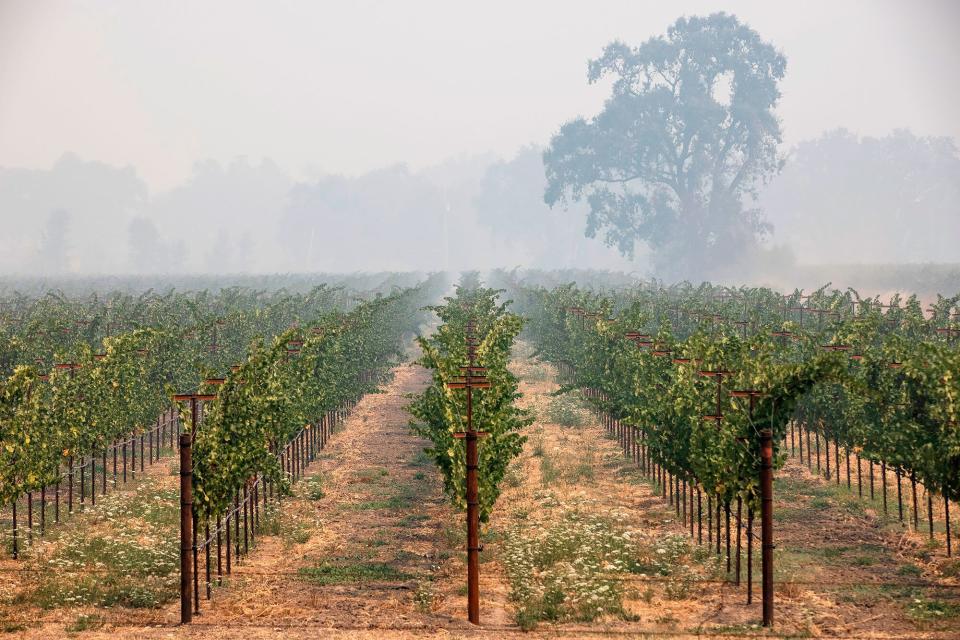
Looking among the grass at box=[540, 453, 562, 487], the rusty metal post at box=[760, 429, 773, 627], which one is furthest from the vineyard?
the grass at box=[540, 453, 562, 487]

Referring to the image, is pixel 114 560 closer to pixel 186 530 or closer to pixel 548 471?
pixel 186 530

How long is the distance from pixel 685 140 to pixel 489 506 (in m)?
72.6

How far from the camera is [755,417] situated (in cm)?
1412

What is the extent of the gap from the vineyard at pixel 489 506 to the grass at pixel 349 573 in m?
0.05

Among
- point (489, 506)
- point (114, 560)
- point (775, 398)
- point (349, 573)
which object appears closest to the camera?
point (775, 398)

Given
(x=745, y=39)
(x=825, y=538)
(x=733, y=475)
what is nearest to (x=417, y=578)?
(x=733, y=475)

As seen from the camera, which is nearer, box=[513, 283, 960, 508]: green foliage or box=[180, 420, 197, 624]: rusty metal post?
box=[180, 420, 197, 624]: rusty metal post

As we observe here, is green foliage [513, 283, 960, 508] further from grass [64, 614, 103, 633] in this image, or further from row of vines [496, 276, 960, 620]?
grass [64, 614, 103, 633]

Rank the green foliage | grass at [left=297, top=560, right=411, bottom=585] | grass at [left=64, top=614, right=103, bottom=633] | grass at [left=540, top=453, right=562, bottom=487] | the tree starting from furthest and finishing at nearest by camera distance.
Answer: the tree → grass at [left=540, top=453, right=562, bottom=487] → grass at [left=297, top=560, right=411, bottom=585] → the green foliage → grass at [left=64, top=614, right=103, bottom=633]

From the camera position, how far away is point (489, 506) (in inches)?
613

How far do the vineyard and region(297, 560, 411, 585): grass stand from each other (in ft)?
0.18

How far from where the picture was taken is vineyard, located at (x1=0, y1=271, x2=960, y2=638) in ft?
43.0

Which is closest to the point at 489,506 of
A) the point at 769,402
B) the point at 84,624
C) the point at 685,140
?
the point at 769,402

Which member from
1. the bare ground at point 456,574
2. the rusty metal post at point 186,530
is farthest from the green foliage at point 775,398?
the rusty metal post at point 186,530
